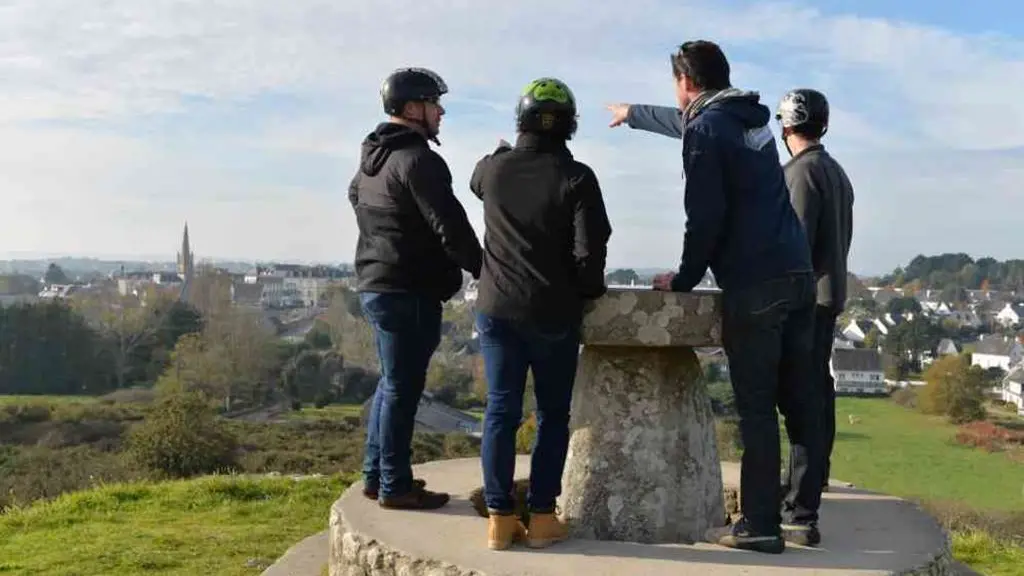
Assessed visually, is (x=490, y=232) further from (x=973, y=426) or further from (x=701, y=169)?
(x=973, y=426)

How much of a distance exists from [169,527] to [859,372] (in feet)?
175

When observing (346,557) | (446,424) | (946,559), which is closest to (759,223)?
(946,559)

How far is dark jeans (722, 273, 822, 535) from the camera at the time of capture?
4.30m

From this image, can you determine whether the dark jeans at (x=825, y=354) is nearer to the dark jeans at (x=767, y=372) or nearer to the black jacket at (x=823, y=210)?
the black jacket at (x=823, y=210)

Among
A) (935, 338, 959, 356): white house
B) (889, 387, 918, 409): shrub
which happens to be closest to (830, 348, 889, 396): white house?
(889, 387, 918, 409): shrub

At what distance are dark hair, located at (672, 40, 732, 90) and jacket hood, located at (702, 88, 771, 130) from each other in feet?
0.27

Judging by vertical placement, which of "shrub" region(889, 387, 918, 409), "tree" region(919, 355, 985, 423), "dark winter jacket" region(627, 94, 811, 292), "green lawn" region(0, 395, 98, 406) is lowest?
"green lawn" region(0, 395, 98, 406)

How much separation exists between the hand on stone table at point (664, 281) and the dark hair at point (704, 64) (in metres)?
0.89

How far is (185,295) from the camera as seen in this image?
78938 millimetres

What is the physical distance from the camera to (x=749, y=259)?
A: 4.28m

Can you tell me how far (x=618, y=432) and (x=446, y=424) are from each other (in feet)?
101

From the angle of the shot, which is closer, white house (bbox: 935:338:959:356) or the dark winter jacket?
the dark winter jacket

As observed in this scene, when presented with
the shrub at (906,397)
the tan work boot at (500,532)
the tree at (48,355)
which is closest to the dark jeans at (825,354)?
the tan work boot at (500,532)

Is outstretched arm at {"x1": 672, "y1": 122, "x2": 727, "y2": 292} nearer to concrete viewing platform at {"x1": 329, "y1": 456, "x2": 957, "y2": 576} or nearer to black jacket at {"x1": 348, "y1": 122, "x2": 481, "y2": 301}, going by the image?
black jacket at {"x1": 348, "y1": 122, "x2": 481, "y2": 301}
